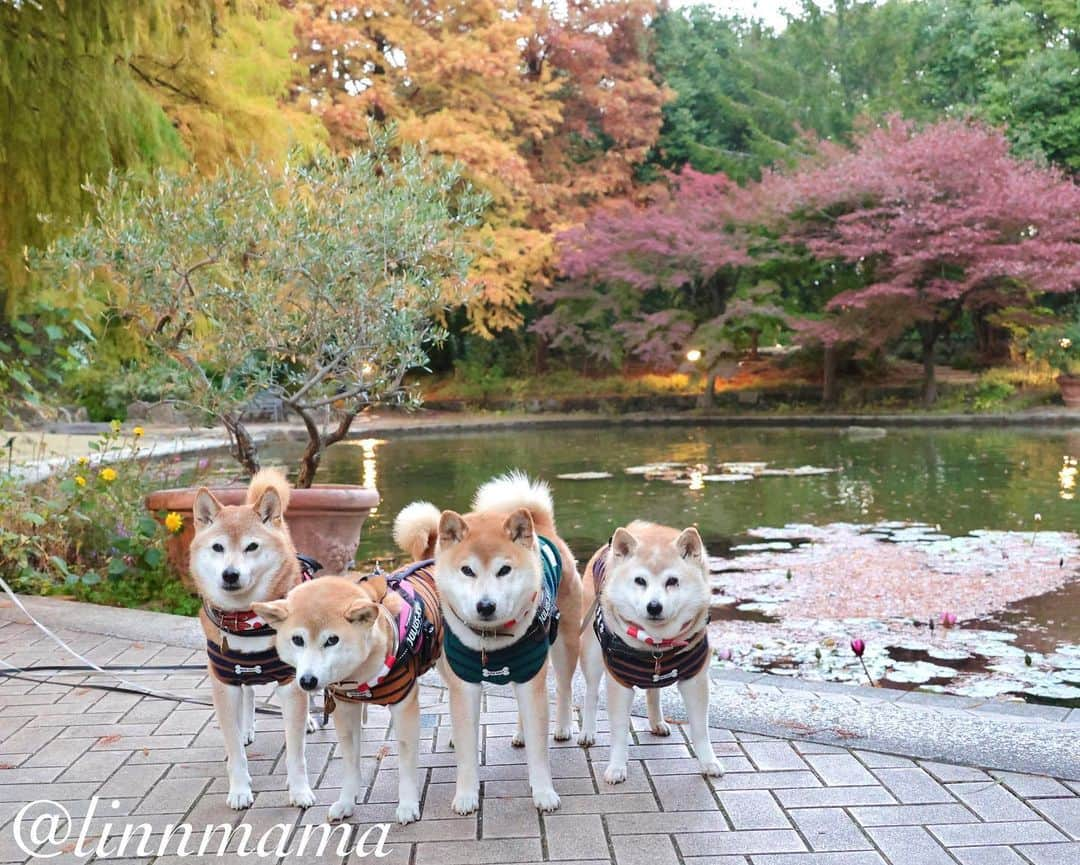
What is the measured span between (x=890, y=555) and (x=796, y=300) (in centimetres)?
1496

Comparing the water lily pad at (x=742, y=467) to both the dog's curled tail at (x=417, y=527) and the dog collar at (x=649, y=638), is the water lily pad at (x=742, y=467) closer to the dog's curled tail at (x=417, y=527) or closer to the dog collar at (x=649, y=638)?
the dog's curled tail at (x=417, y=527)

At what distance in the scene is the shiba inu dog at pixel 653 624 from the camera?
2.82 meters

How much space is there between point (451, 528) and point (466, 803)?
781 mm

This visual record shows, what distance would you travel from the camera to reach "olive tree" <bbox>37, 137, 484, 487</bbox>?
17.7ft

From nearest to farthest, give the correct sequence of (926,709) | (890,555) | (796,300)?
(926,709) < (890,555) < (796,300)

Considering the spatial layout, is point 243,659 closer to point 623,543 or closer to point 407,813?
point 407,813

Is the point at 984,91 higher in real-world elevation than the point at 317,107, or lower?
higher

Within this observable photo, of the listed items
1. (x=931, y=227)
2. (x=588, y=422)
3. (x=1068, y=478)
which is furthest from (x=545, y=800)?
(x=588, y=422)

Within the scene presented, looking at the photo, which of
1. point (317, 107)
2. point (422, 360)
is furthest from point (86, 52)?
point (317, 107)

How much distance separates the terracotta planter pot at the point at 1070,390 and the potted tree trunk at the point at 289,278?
16394 mm

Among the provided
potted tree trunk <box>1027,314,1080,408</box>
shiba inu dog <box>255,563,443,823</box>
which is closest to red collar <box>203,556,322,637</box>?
shiba inu dog <box>255,563,443,823</box>

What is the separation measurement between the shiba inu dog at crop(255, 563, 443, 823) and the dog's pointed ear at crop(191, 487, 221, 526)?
0.44 meters

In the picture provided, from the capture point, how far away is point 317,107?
17.9 m

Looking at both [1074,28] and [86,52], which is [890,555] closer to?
[86,52]
